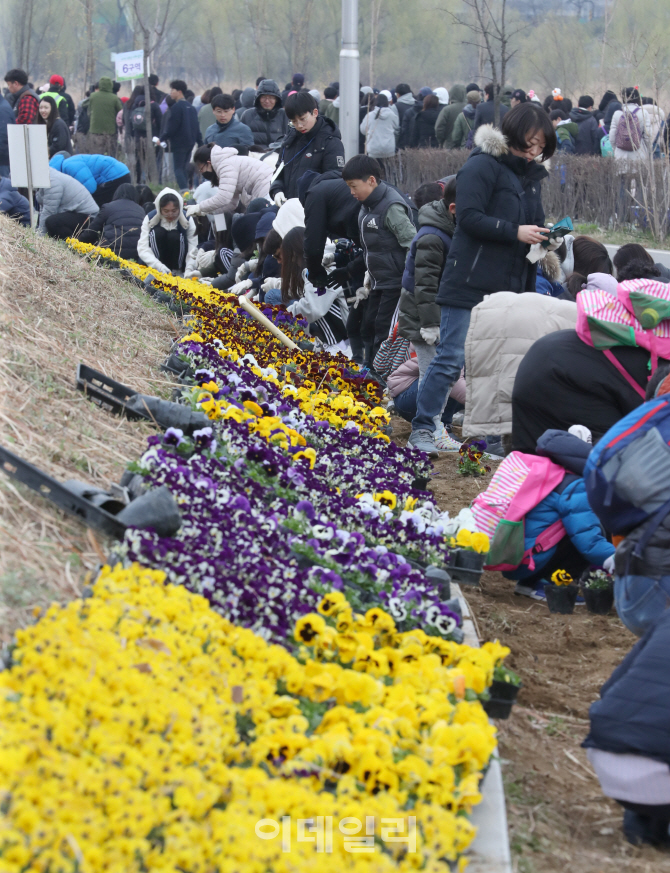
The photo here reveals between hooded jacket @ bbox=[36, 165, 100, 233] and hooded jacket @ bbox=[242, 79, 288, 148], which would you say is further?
hooded jacket @ bbox=[242, 79, 288, 148]

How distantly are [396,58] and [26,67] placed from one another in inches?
972

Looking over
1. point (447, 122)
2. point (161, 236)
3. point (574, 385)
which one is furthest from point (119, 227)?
point (447, 122)

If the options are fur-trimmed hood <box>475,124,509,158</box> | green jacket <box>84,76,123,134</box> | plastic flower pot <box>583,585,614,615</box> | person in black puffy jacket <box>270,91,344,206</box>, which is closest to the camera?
plastic flower pot <box>583,585,614,615</box>

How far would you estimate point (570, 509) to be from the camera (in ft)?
13.0

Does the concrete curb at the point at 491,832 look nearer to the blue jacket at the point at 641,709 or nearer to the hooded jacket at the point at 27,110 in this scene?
the blue jacket at the point at 641,709

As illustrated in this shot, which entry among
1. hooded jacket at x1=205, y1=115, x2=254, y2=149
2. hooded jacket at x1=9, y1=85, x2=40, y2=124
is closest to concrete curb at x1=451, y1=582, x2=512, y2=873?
hooded jacket at x1=205, y1=115, x2=254, y2=149

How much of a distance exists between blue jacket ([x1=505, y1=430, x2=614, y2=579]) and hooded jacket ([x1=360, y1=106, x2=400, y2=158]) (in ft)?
42.7

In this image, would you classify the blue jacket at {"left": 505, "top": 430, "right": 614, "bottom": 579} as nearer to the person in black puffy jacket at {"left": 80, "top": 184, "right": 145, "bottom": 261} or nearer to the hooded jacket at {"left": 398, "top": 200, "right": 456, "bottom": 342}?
the hooded jacket at {"left": 398, "top": 200, "right": 456, "bottom": 342}

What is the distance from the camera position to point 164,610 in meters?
2.34

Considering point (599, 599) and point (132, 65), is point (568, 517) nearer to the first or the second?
point (599, 599)

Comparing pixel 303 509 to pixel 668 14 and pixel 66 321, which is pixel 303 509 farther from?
pixel 668 14

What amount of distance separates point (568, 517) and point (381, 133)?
1334 centimetres

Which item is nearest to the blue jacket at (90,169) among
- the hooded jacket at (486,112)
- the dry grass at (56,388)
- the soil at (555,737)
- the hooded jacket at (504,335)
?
the dry grass at (56,388)

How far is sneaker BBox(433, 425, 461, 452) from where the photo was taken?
618cm
